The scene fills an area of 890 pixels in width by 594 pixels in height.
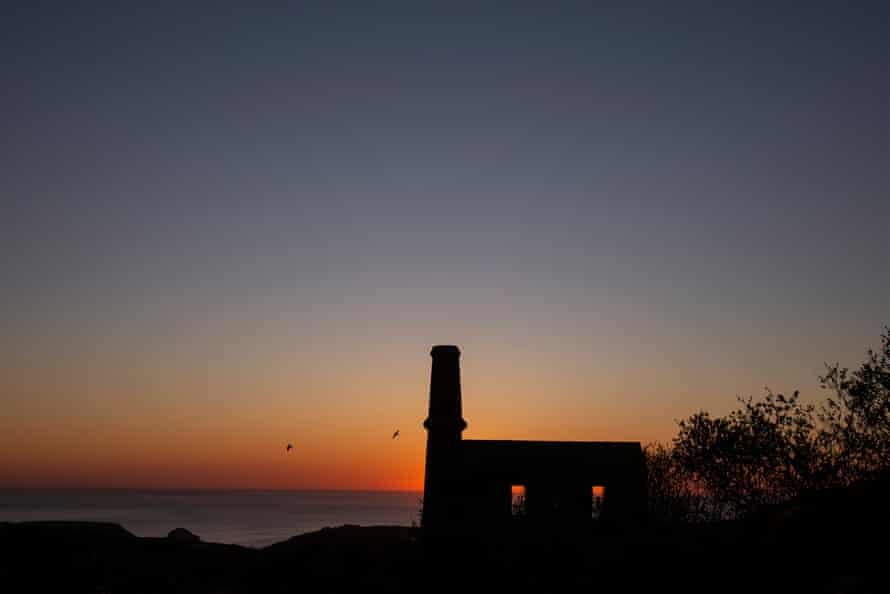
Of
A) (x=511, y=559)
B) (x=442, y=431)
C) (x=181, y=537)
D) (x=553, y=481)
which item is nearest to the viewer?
(x=511, y=559)

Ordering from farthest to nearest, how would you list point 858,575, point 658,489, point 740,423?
point 658,489
point 740,423
point 858,575

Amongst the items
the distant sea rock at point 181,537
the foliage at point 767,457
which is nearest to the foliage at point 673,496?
the foliage at point 767,457

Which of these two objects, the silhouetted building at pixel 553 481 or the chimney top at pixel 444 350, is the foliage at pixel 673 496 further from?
the chimney top at pixel 444 350

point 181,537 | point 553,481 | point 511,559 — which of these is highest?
point 553,481

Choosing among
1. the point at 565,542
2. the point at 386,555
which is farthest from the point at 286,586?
the point at 565,542

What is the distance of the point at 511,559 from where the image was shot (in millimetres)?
18922

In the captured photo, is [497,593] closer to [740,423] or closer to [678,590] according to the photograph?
[678,590]

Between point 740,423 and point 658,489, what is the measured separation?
560cm

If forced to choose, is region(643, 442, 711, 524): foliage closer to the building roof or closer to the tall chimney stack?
the building roof

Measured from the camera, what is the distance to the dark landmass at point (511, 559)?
14312mm

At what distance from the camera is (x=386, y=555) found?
21.4 meters

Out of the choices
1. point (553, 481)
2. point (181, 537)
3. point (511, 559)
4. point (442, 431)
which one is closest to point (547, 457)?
point (553, 481)

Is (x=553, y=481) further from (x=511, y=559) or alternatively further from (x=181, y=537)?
(x=181, y=537)

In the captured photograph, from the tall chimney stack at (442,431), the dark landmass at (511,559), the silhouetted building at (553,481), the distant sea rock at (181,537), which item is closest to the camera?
the dark landmass at (511,559)
